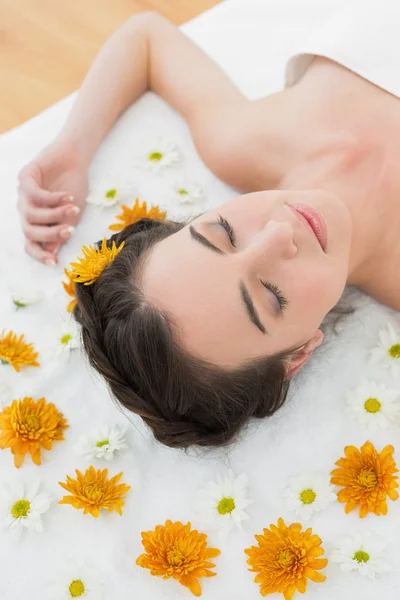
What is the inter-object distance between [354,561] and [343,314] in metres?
0.51

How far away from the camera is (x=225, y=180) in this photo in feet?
5.19

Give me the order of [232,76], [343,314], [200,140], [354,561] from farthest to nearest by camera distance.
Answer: [232,76], [200,140], [343,314], [354,561]

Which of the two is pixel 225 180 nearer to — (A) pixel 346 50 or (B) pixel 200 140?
(B) pixel 200 140

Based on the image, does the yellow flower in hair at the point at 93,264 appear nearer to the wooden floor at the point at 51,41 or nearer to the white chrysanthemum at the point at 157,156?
the white chrysanthemum at the point at 157,156

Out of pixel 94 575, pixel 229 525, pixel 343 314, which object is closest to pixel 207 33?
pixel 343 314

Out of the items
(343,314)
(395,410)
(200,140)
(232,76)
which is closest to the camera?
(395,410)

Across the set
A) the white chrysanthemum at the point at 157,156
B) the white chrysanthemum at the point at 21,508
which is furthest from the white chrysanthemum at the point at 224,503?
the white chrysanthemum at the point at 157,156

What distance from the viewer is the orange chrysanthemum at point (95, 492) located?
1.27 metres

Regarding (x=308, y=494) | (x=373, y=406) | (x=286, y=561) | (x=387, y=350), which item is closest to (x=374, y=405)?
(x=373, y=406)

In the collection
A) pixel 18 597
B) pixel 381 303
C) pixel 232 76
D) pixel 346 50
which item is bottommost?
pixel 18 597

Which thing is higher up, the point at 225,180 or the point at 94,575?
the point at 225,180

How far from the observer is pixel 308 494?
1.29 meters

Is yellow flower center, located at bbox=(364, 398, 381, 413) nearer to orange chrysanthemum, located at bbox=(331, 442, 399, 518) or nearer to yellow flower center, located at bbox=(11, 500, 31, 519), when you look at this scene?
orange chrysanthemum, located at bbox=(331, 442, 399, 518)

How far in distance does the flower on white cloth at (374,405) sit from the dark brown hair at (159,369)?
199 millimetres
